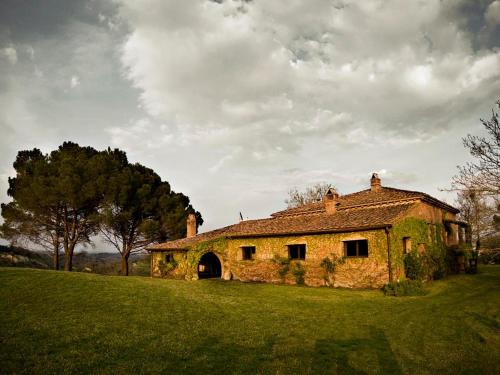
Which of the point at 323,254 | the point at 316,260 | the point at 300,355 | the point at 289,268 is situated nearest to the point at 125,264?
the point at 289,268

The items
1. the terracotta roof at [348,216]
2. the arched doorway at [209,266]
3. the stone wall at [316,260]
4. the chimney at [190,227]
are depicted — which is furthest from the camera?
the chimney at [190,227]

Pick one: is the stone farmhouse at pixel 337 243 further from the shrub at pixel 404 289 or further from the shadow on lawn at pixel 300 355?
the shadow on lawn at pixel 300 355

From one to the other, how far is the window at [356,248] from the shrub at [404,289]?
2485 mm

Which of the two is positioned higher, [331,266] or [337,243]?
[337,243]

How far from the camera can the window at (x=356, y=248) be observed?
19.3 metres

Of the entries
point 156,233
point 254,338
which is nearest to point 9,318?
point 254,338

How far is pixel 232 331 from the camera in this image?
32.8 ft

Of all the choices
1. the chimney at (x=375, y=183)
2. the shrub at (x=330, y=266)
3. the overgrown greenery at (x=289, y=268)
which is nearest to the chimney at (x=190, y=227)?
the overgrown greenery at (x=289, y=268)

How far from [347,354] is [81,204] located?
27.5 metres

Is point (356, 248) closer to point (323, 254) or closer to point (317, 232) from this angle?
point (323, 254)

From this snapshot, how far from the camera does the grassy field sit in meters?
7.25

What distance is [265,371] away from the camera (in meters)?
6.96

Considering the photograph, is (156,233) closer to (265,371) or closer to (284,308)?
(284,308)

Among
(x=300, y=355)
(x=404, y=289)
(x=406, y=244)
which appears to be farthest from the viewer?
(x=406, y=244)
